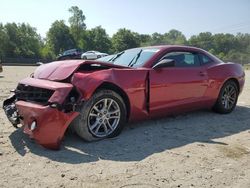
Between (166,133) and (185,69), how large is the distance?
135 cm

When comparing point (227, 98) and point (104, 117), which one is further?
point (227, 98)

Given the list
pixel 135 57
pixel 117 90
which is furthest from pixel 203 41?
pixel 117 90

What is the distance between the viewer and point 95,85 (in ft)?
14.9

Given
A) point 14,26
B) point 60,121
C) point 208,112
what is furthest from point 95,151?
point 14,26

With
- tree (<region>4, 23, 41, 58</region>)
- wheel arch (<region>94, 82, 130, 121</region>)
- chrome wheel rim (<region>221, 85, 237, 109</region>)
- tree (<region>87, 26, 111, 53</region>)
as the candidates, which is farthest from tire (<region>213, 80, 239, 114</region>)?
tree (<region>87, 26, 111, 53</region>)

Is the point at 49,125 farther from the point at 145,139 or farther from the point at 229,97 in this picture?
the point at 229,97

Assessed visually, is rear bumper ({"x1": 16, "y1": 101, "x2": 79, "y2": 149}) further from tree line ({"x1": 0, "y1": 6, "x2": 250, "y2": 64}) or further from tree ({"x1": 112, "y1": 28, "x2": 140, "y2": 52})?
tree ({"x1": 112, "y1": 28, "x2": 140, "y2": 52})

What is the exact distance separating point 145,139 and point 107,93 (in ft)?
2.83

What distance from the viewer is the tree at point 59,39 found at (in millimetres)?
75106

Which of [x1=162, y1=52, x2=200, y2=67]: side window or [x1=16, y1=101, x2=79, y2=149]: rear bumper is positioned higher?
[x1=162, y1=52, x2=200, y2=67]: side window

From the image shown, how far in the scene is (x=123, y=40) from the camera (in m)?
80.0

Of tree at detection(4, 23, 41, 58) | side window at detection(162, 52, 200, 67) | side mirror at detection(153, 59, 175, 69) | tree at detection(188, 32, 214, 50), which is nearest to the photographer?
side mirror at detection(153, 59, 175, 69)

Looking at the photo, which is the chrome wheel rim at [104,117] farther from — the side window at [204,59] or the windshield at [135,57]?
the side window at [204,59]

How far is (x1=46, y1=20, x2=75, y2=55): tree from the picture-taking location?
75106 mm
